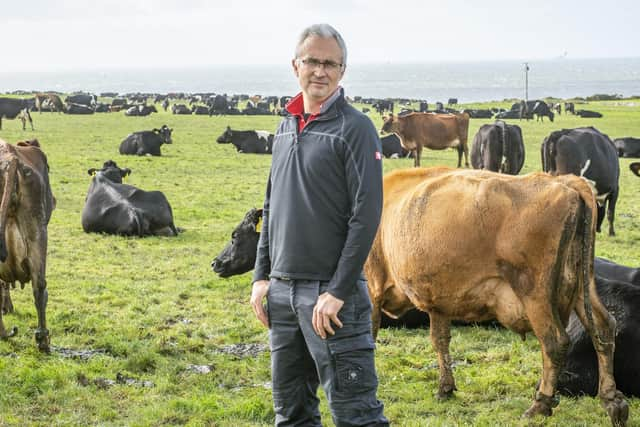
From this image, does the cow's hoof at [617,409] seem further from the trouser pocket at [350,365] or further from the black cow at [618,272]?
the trouser pocket at [350,365]

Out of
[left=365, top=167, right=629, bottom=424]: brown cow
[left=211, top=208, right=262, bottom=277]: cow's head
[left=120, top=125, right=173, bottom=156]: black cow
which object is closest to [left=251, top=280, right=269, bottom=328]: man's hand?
[left=365, top=167, right=629, bottom=424]: brown cow

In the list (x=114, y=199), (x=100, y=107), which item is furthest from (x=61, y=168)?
(x=100, y=107)

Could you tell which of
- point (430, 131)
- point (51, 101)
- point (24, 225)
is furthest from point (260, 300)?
point (51, 101)

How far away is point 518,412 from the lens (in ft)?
19.2

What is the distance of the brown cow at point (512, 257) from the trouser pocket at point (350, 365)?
6.88 feet

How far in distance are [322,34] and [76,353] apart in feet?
16.4

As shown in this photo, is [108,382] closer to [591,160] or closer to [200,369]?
[200,369]

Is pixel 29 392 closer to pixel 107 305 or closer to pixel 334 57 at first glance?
pixel 107 305

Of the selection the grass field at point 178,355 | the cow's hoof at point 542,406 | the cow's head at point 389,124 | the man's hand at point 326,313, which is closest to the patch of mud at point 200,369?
the grass field at point 178,355

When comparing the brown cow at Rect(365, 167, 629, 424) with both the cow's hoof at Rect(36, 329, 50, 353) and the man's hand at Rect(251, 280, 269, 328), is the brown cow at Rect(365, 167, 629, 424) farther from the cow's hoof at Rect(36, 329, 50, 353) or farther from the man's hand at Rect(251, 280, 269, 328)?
the cow's hoof at Rect(36, 329, 50, 353)

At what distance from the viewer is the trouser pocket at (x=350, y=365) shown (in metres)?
3.64

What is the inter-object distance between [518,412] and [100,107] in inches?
2381

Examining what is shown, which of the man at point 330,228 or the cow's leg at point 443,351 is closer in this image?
the man at point 330,228

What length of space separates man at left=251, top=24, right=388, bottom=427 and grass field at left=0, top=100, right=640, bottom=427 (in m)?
2.18
